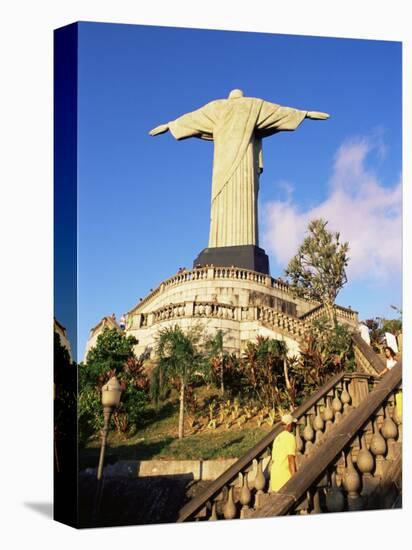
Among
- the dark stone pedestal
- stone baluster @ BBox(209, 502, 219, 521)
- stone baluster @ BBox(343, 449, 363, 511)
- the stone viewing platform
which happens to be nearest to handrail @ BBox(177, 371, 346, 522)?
stone baluster @ BBox(209, 502, 219, 521)

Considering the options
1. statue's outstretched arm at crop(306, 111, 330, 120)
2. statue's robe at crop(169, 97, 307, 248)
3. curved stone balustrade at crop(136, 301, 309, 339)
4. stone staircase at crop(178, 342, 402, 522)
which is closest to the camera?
stone staircase at crop(178, 342, 402, 522)

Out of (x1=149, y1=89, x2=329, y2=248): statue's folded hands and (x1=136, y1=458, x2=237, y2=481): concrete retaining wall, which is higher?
(x1=149, y1=89, x2=329, y2=248): statue's folded hands

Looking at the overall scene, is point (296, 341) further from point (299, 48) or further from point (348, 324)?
point (299, 48)

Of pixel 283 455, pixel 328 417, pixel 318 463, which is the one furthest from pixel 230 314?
pixel 318 463

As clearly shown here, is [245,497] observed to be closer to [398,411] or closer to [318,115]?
[398,411]

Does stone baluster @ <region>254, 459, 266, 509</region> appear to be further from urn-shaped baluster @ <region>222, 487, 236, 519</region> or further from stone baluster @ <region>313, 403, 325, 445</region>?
stone baluster @ <region>313, 403, 325, 445</region>

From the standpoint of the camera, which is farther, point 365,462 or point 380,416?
point 380,416
